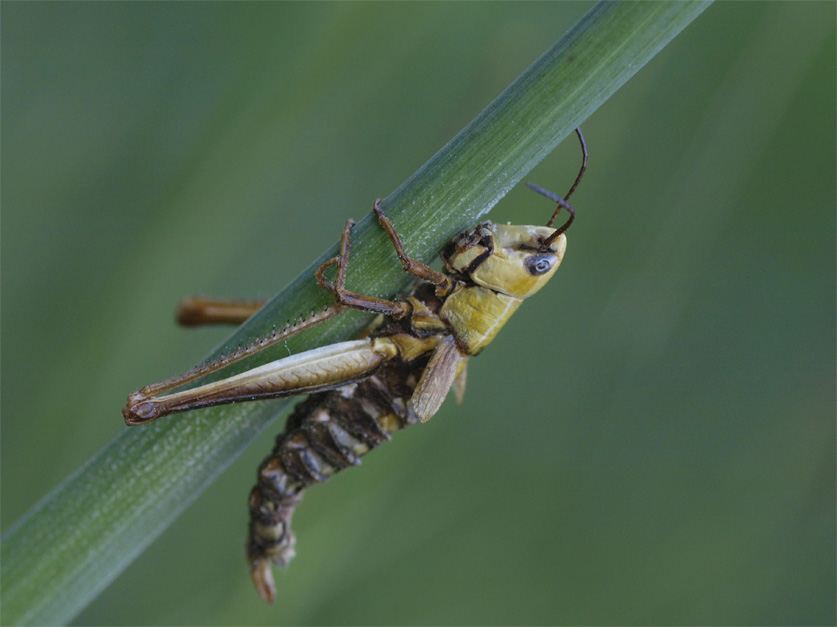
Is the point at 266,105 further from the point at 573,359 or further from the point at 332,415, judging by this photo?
the point at 573,359

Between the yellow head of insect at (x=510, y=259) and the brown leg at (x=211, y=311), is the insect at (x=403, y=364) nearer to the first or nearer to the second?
the yellow head of insect at (x=510, y=259)

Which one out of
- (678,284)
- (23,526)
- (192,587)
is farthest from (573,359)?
(23,526)

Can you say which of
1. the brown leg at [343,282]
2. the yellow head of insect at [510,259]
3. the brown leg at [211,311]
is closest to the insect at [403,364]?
the yellow head of insect at [510,259]

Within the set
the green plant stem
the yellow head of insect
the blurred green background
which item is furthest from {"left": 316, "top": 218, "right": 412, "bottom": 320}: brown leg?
the blurred green background

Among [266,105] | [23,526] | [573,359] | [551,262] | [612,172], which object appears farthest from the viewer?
[573,359]

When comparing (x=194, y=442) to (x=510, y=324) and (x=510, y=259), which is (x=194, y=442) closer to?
(x=510, y=259)
